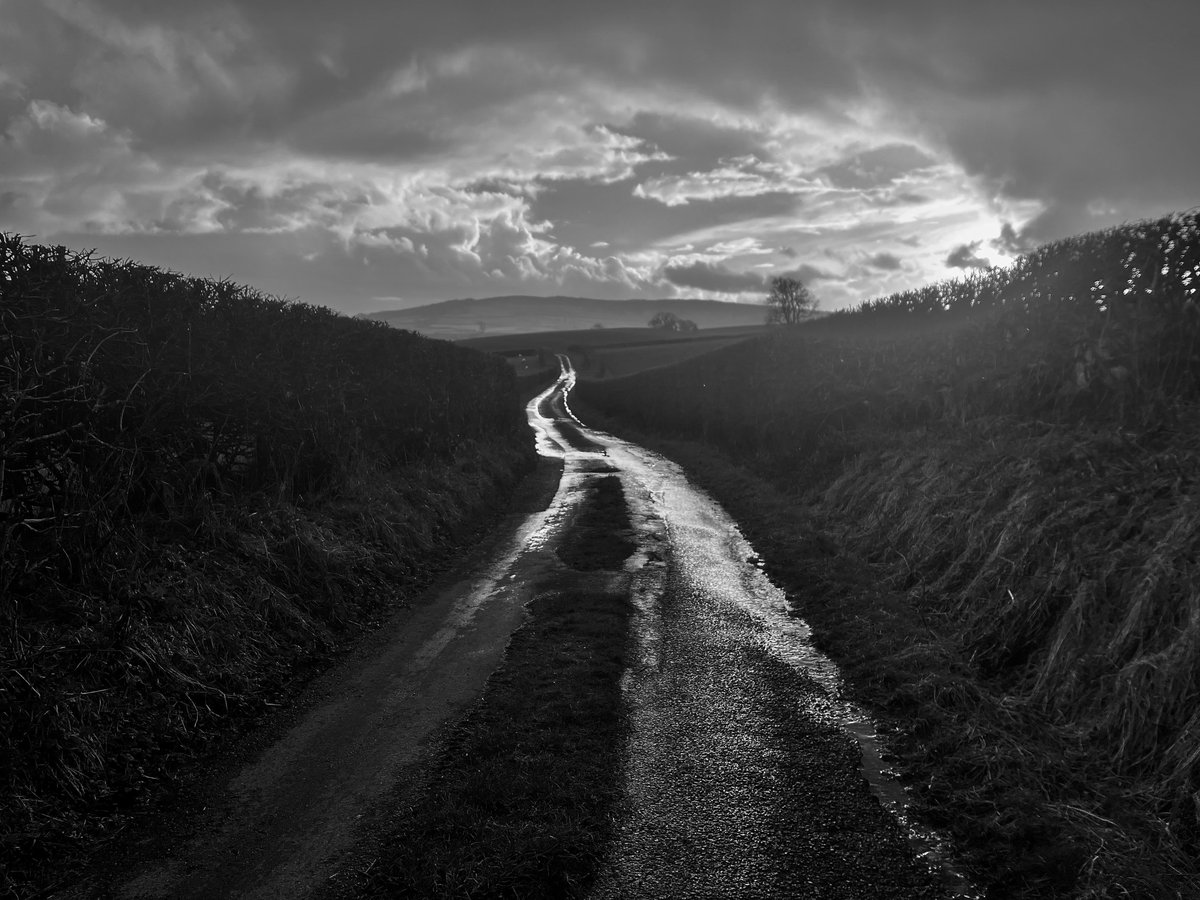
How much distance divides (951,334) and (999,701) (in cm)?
1207

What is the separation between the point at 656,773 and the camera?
17.6 ft

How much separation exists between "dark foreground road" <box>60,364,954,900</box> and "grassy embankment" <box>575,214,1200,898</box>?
56 cm

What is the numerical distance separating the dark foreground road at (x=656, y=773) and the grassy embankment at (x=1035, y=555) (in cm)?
56

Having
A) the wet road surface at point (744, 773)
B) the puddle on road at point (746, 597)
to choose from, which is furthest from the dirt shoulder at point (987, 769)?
the wet road surface at point (744, 773)

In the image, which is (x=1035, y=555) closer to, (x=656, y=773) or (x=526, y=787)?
(x=656, y=773)

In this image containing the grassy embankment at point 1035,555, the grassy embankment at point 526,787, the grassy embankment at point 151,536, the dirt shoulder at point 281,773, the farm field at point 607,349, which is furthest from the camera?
the farm field at point 607,349

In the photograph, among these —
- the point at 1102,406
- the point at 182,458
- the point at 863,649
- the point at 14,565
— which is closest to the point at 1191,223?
the point at 1102,406

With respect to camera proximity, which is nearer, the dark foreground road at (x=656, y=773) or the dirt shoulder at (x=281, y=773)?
the dark foreground road at (x=656, y=773)

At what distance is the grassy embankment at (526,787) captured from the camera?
4.24 meters

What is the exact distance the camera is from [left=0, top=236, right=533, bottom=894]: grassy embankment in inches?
213

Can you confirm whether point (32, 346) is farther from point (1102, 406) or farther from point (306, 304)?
point (1102, 406)

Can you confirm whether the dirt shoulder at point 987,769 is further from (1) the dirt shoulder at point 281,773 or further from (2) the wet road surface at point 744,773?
(1) the dirt shoulder at point 281,773

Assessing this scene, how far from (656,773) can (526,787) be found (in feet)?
2.99

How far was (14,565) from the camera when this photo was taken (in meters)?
5.96
